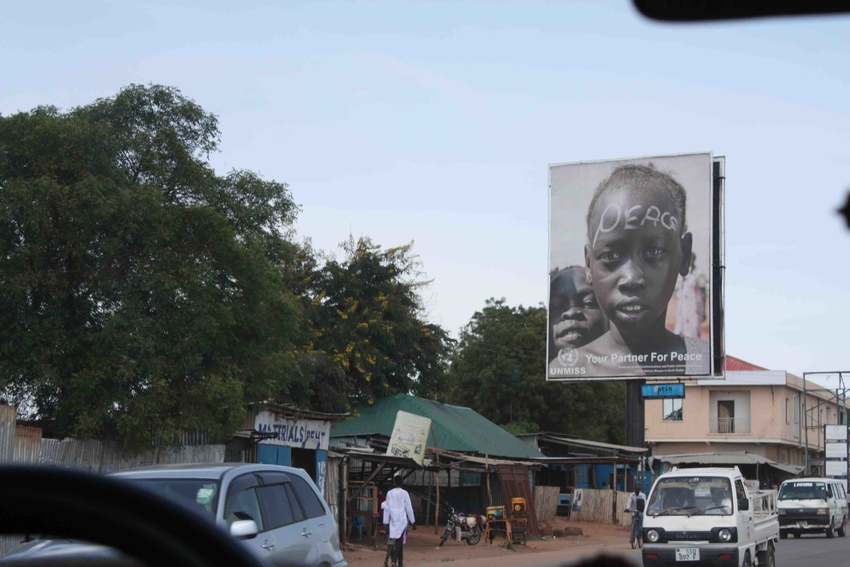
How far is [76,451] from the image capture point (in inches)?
697

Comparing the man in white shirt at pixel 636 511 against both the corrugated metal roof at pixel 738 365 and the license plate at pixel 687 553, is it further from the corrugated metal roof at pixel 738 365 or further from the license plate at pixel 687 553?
the corrugated metal roof at pixel 738 365

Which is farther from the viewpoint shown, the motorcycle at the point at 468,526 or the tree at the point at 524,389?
the tree at the point at 524,389

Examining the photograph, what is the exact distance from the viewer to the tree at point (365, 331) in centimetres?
3819

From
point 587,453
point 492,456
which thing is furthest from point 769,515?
point 587,453

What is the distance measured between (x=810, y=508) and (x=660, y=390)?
733 centimetres

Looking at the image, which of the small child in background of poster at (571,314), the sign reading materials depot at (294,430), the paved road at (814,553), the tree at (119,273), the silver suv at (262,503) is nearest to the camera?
the silver suv at (262,503)

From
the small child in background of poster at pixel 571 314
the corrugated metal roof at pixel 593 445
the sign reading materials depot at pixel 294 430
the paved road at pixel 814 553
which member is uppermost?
the small child in background of poster at pixel 571 314

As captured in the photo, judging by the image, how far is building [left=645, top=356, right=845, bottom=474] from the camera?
59000 millimetres

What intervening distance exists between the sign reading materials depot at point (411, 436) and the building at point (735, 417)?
37685 millimetres

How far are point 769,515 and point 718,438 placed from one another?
42.9 meters

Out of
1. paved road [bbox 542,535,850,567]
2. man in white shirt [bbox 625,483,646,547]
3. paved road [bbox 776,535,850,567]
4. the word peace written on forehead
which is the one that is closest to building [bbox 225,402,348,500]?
paved road [bbox 542,535,850,567]

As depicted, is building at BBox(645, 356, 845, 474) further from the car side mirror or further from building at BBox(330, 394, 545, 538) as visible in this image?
the car side mirror

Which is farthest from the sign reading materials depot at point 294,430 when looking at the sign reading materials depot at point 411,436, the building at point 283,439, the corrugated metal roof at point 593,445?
the corrugated metal roof at point 593,445

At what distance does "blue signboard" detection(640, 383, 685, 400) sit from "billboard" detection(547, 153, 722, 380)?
230 centimetres
